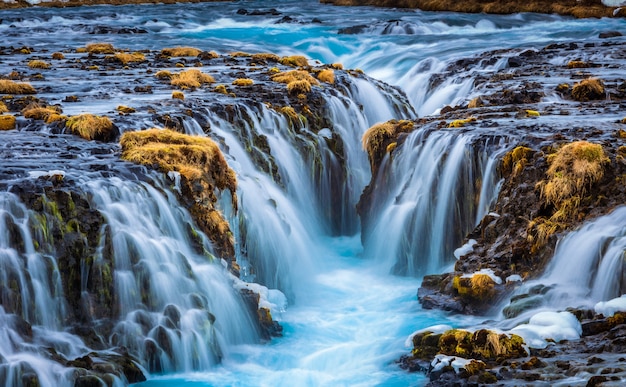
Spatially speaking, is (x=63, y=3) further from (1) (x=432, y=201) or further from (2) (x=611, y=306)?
(2) (x=611, y=306)

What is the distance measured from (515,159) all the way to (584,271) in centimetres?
384

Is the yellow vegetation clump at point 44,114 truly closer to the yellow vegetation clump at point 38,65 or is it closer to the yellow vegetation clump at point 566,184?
the yellow vegetation clump at point 38,65

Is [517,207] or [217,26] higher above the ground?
[217,26]

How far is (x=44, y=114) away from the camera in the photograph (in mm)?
19062

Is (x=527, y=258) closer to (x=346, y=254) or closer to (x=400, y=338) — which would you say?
(x=400, y=338)

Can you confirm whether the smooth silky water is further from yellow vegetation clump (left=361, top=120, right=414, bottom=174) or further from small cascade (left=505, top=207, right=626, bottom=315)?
small cascade (left=505, top=207, right=626, bottom=315)

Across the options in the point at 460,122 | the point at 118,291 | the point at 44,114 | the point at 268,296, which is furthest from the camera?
the point at 460,122

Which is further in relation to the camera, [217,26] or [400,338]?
[217,26]

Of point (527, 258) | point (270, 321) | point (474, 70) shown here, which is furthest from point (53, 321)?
point (474, 70)

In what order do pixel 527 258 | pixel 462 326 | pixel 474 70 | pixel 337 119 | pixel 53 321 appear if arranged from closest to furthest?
pixel 53 321 < pixel 462 326 < pixel 527 258 < pixel 337 119 < pixel 474 70

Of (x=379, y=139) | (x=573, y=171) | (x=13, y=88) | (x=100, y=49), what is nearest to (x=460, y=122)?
(x=379, y=139)

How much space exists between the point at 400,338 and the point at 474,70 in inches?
692

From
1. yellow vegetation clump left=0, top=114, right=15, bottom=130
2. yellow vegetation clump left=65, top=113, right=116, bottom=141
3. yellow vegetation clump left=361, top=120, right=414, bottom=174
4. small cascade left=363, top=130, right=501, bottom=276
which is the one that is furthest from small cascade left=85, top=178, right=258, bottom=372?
yellow vegetation clump left=361, top=120, right=414, bottom=174

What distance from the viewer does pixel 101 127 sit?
17.5m
